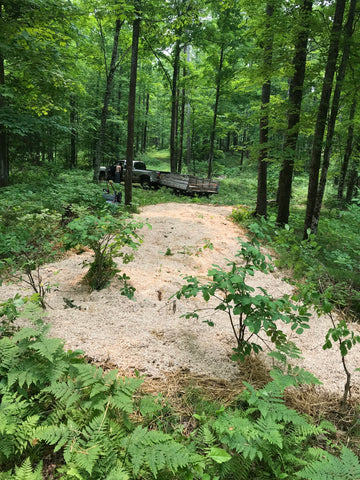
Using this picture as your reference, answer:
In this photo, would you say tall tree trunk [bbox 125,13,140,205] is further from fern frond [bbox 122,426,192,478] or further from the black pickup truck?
fern frond [bbox 122,426,192,478]

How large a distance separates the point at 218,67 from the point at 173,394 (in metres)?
20.2

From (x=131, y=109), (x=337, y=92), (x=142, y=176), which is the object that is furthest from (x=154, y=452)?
(x=142, y=176)

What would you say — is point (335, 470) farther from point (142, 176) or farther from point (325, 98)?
point (142, 176)

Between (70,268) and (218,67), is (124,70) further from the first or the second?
(70,268)

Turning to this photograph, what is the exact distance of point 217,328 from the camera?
11.4 feet

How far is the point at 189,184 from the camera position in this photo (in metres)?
15.6

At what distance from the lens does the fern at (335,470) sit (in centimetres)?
149

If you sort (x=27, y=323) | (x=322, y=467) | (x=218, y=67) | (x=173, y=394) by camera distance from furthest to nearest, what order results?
1. (x=218, y=67)
2. (x=27, y=323)
3. (x=173, y=394)
4. (x=322, y=467)

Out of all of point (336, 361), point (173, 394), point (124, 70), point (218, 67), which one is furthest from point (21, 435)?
point (124, 70)

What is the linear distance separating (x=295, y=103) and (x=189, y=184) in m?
8.48

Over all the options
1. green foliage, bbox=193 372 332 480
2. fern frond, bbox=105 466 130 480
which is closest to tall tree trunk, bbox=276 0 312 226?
green foliage, bbox=193 372 332 480

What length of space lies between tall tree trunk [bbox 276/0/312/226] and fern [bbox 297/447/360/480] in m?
5.14

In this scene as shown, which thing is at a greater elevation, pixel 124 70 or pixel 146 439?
pixel 124 70

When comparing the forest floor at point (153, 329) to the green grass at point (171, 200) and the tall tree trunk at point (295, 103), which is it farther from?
the tall tree trunk at point (295, 103)
